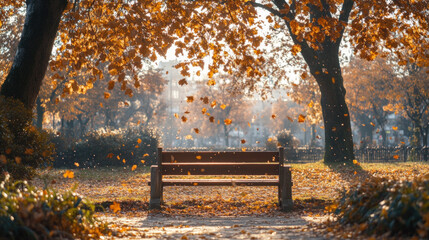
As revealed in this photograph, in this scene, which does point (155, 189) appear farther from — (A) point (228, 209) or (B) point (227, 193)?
(B) point (227, 193)

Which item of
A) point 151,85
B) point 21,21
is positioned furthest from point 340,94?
point 151,85

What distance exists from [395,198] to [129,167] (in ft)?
65.5

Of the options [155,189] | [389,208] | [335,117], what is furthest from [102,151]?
[389,208]

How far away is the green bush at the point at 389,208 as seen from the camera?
4414 mm

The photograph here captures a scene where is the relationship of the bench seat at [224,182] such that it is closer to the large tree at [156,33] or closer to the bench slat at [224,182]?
the bench slat at [224,182]

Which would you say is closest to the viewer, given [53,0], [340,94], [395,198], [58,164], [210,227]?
[395,198]

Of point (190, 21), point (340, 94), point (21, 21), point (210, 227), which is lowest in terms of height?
point (210, 227)

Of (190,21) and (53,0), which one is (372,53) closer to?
(190,21)

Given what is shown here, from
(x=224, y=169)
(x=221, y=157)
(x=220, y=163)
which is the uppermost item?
(x=221, y=157)

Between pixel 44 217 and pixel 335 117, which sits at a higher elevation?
pixel 335 117

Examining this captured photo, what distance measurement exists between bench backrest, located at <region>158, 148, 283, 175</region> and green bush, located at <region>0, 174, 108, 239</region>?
11.3 feet

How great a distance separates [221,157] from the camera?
9484 millimetres

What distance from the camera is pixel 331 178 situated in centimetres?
1491

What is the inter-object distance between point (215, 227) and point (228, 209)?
2581 mm
